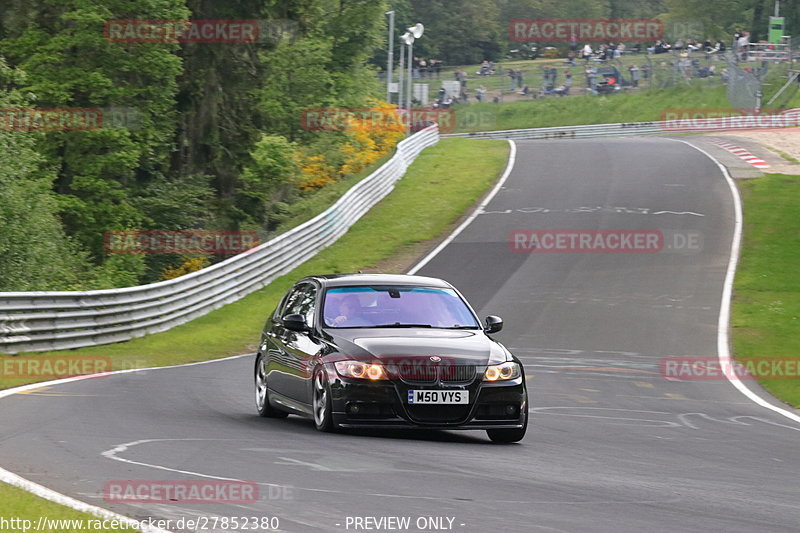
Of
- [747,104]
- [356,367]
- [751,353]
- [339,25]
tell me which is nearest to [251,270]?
[751,353]

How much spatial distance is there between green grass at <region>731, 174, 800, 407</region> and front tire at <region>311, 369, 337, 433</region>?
7.70 metres

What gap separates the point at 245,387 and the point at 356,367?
17.4ft

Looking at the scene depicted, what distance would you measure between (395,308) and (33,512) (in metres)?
5.40

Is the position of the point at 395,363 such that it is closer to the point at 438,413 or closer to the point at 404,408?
the point at 404,408

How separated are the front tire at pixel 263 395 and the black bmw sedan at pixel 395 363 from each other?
0.14 metres

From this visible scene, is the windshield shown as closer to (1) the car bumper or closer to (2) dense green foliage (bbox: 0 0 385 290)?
(1) the car bumper

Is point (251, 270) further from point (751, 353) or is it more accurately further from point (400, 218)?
point (751, 353)

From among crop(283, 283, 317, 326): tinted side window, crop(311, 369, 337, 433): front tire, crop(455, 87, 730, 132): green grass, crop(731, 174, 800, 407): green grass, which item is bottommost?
crop(731, 174, 800, 407): green grass

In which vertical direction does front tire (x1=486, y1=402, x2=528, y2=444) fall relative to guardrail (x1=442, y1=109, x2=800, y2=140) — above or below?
below

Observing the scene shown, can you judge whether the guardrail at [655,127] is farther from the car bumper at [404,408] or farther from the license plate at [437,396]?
the license plate at [437,396]

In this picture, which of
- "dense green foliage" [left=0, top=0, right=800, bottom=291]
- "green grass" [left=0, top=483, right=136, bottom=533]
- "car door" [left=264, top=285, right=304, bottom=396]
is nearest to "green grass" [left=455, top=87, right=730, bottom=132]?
"dense green foliage" [left=0, top=0, right=800, bottom=291]

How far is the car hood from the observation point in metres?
10.0

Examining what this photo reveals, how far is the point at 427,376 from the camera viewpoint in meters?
9.96

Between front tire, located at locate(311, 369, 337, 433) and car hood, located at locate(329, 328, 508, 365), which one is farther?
front tire, located at locate(311, 369, 337, 433)
